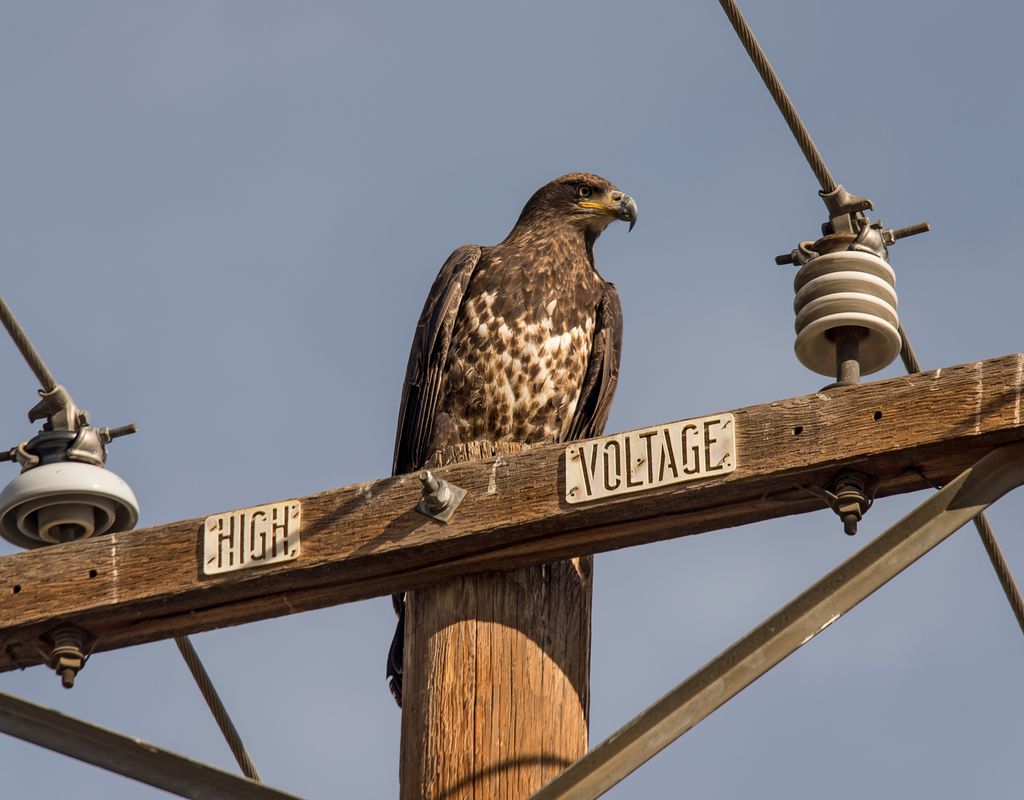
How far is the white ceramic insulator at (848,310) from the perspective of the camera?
17.1 ft

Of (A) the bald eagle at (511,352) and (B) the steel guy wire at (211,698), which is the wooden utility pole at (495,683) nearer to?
(B) the steel guy wire at (211,698)

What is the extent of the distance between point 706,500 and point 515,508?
0.49 meters

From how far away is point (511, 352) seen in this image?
7535mm

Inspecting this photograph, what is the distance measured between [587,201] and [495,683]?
4378mm

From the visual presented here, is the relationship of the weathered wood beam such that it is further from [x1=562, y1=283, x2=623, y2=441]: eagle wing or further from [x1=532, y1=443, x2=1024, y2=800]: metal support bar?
[x1=562, y1=283, x2=623, y2=441]: eagle wing

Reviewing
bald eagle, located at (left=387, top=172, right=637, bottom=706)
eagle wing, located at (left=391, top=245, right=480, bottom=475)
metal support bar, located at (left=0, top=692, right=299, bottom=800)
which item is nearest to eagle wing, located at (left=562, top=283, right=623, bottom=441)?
bald eagle, located at (left=387, top=172, right=637, bottom=706)

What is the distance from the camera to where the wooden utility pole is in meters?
4.75

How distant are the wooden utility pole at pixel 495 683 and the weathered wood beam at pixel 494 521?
0.10 m

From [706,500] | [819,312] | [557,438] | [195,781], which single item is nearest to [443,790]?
[195,781]

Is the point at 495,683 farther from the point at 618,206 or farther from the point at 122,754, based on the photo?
Result: the point at 618,206

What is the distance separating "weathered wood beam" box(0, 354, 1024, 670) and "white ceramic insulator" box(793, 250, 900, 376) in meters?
0.38

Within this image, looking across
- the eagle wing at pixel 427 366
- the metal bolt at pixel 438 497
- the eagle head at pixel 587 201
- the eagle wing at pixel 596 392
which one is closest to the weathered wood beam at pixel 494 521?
the metal bolt at pixel 438 497

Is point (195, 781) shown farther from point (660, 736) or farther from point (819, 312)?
point (819, 312)

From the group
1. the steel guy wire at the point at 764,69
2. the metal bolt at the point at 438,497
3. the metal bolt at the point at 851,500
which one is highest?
the steel guy wire at the point at 764,69
